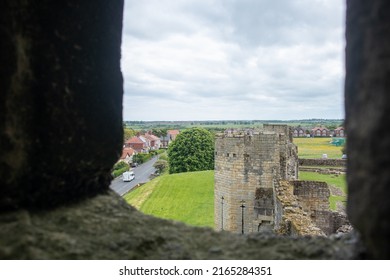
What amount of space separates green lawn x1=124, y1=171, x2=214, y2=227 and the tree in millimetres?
7804

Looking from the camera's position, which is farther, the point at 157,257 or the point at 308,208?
the point at 308,208

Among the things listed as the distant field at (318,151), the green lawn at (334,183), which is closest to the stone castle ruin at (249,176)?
the green lawn at (334,183)

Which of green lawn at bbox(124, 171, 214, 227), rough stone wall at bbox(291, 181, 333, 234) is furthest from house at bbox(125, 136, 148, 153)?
rough stone wall at bbox(291, 181, 333, 234)

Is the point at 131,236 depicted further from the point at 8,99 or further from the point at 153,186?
the point at 153,186

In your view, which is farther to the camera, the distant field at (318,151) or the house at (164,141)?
the house at (164,141)

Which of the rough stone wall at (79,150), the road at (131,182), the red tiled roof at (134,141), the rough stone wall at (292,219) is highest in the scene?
the rough stone wall at (79,150)

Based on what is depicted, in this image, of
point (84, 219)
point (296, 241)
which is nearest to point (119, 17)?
point (84, 219)

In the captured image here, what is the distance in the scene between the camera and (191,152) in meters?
40.4

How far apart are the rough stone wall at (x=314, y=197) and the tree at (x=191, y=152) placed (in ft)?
89.4

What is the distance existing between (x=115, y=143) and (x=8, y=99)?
854mm

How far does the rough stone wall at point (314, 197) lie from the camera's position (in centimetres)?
1170

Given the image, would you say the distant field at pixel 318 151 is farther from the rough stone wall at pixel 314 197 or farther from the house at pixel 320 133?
the rough stone wall at pixel 314 197

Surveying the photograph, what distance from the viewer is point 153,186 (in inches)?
1177

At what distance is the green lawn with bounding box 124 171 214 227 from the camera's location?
21.2m
